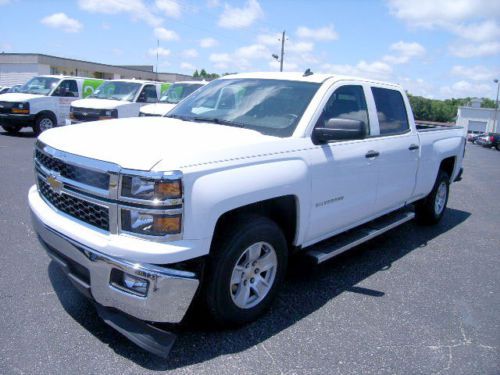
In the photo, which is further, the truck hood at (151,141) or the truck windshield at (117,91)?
the truck windshield at (117,91)

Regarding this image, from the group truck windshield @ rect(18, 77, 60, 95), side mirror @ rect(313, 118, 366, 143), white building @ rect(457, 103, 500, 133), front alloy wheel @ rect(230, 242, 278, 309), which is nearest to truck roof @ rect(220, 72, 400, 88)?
side mirror @ rect(313, 118, 366, 143)

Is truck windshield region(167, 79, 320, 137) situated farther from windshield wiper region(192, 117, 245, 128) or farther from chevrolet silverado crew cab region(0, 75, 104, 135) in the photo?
chevrolet silverado crew cab region(0, 75, 104, 135)

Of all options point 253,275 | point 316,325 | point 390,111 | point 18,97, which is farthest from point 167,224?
point 18,97

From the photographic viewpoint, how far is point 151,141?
289 centimetres

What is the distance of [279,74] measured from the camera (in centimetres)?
435

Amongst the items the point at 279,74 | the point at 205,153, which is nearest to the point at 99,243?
the point at 205,153

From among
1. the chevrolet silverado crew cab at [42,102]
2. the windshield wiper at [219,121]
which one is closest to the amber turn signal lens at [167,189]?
the windshield wiper at [219,121]

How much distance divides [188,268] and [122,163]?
0.78 meters

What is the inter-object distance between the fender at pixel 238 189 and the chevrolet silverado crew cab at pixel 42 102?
42.2ft

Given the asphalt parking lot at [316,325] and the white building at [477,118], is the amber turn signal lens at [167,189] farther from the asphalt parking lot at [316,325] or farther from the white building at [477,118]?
the white building at [477,118]

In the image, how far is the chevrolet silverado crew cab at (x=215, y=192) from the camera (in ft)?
8.53

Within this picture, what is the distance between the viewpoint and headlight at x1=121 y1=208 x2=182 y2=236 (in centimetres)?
258

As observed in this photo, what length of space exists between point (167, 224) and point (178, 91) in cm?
1153

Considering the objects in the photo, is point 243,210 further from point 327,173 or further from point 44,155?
point 44,155
